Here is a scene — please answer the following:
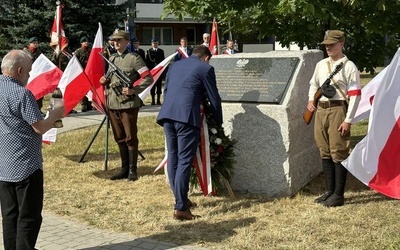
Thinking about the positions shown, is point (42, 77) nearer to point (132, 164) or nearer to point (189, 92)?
point (132, 164)

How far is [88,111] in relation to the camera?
51.7 ft

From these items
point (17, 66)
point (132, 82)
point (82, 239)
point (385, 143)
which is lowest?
point (82, 239)

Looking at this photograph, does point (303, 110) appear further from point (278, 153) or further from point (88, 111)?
point (88, 111)

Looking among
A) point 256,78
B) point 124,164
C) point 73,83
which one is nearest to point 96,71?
point 73,83

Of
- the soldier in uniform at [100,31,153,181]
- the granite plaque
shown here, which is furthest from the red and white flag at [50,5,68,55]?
the granite plaque

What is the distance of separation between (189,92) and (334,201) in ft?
6.91

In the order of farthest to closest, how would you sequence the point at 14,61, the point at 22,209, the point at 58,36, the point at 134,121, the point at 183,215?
the point at 58,36, the point at 134,121, the point at 183,215, the point at 22,209, the point at 14,61

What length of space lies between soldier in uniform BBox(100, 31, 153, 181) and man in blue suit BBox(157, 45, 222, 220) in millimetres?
1653

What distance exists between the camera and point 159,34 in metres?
40.8

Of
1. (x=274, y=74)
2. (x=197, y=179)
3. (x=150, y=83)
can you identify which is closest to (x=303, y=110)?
(x=274, y=74)

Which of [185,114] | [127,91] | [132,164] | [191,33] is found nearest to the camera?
[185,114]

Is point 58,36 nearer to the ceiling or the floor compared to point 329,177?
nearer to the ceiling

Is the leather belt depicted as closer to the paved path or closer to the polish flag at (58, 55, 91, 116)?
the paved path

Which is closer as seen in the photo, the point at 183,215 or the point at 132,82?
the point at 183,215
